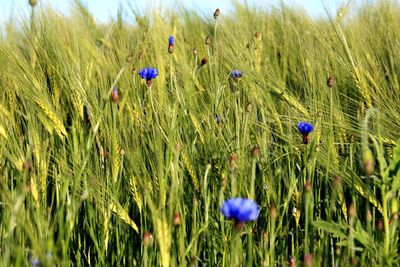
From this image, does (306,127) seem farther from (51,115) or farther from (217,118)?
(51,115)

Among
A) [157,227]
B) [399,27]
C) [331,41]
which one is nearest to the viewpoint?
[157,227]

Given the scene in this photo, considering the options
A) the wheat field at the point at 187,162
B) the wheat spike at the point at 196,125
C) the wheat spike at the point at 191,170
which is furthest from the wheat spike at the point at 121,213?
the wheat spike at the point at 196,125

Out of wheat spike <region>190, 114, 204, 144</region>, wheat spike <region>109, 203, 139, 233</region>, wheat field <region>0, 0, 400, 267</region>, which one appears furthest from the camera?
wheat spike <region>190, 114, 204, 144</region>

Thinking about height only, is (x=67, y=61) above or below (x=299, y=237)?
above

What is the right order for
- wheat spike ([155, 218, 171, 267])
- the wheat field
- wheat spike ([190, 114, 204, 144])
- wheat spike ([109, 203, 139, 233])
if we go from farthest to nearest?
wheat spike ([190, 114, 204, 144]) < wheat spike ([109, 203, 139, 233]) < the wheat field < wheat spike ([155, 218, 171, 267])

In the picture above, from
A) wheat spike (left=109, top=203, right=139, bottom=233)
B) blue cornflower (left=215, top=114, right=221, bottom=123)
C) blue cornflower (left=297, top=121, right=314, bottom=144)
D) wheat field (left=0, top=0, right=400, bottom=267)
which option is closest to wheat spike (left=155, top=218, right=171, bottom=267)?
wheat field (left=0, top=0, right=400, bottom=267)

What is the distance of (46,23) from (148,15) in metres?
0.50

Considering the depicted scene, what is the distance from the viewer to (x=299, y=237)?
133cm

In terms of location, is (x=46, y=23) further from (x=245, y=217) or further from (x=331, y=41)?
(x=245, y=217)

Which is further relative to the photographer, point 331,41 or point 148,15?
point 148,15

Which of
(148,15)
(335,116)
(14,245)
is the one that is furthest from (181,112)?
(148,15)

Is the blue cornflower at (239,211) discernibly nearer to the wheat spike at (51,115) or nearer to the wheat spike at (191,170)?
the wheat spike at (191,170)

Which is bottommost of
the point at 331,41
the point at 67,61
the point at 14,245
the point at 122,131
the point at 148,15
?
the point at 14,245

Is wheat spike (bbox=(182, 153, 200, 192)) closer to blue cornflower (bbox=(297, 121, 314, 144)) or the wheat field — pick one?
the wheat field
